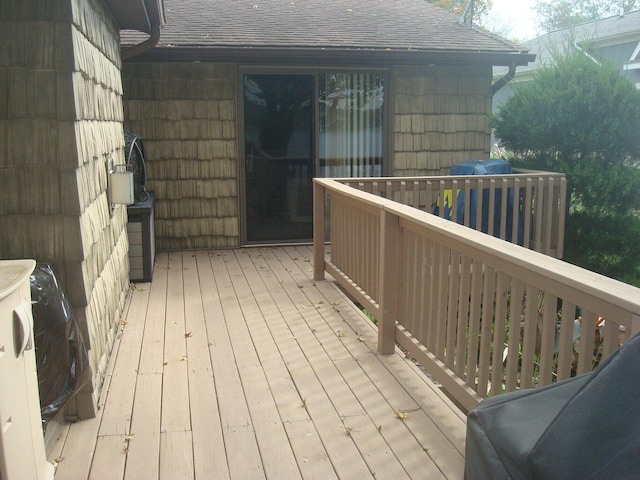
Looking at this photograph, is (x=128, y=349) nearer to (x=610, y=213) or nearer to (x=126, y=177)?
(x=126, y=177)

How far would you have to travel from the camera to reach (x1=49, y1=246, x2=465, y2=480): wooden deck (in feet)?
9.09

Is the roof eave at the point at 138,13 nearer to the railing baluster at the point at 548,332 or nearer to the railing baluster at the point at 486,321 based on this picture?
the railing baluster at the point at 486,321

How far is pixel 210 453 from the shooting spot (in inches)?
112

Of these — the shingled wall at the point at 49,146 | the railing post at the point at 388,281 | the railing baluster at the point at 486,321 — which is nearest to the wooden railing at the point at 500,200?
the railing post at the point at 388,281

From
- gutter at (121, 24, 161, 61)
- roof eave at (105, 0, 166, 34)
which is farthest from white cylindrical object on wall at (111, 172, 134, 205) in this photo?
gutter at (121, 24, 161, 61)

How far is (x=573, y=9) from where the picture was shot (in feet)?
116

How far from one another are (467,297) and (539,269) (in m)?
0.75

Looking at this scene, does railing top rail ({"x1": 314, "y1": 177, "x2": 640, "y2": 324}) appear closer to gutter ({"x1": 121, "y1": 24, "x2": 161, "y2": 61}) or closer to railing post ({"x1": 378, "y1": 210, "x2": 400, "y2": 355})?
railing post ({"x1": 378, "y1": 210, "x2": 400, "y2": 355})

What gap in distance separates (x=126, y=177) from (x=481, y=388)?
2505mm

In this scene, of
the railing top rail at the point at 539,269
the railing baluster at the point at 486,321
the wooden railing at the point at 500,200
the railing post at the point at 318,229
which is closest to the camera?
the railing top rail at the point at 539,269

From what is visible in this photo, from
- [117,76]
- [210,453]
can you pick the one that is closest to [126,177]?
[117,76]

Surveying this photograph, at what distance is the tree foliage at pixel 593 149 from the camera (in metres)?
7.15

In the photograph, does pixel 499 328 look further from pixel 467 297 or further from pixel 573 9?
pixel 573 9

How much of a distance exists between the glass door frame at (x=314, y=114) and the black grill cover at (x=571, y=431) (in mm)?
5942
